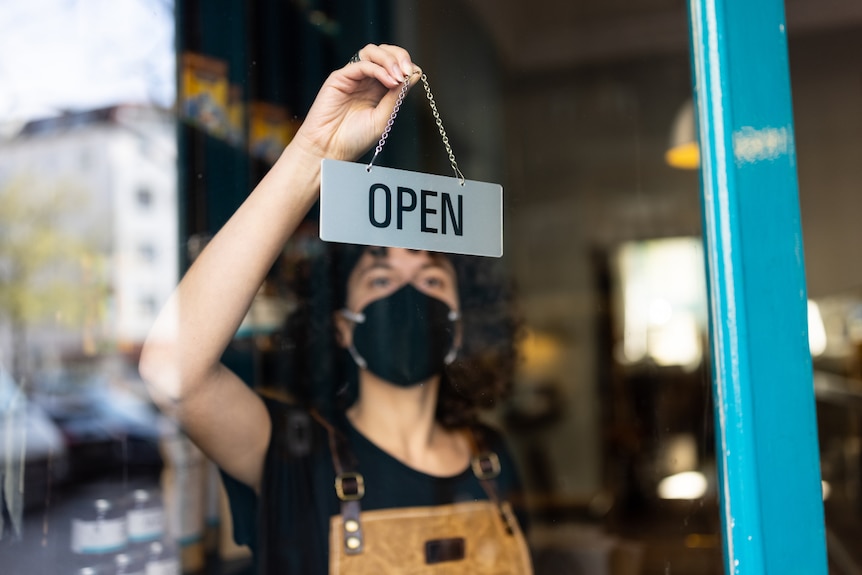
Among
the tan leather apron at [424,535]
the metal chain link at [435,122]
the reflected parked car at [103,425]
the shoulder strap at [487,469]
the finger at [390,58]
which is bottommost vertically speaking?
the tan leather apron at [424,535]

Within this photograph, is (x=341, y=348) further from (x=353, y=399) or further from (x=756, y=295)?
(x=756, y=295)

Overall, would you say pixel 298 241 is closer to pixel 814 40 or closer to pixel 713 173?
pixel 713 173

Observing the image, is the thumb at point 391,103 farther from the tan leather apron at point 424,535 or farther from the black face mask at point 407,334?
the tan leather apron at point 424,535

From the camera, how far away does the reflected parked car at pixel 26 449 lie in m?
1.31

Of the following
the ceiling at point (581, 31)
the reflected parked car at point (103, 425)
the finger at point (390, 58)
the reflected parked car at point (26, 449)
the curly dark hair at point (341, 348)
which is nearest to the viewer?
the finger at point (390, 58)

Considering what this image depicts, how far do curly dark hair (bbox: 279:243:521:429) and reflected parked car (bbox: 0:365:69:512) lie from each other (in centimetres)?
49

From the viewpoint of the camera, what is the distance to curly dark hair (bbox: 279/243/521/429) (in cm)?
116

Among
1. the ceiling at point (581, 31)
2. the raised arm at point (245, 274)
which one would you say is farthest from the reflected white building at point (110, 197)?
the ceiling at point (581, 31)

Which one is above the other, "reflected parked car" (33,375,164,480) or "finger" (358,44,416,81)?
"finger" (358,44,416,81)

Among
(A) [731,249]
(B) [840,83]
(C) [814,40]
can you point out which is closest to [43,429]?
(A) [731,249]

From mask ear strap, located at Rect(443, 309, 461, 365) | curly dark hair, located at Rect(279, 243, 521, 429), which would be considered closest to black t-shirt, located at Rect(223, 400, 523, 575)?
curly dark hair, located at Rect(279, 243, 521, 429)

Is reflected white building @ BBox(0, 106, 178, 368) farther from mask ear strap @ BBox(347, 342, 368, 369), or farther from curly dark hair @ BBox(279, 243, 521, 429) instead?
mask ear strap @ BBox(347, 342, 368, 369)

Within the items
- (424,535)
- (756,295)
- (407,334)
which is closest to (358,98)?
Answer: (407,334)

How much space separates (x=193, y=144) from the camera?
154 cm
